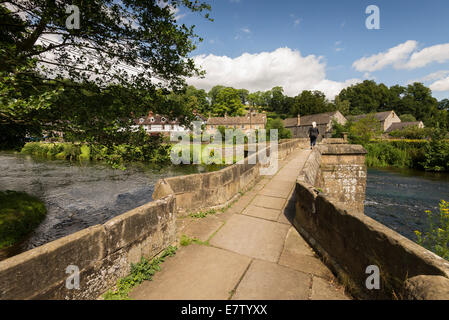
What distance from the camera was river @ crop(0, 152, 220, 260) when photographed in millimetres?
8203

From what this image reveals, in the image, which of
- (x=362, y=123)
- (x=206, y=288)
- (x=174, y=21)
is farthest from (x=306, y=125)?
(x=206, y=288)

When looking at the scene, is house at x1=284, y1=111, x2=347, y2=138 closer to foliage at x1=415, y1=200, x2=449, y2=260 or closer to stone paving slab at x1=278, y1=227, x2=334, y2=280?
foliage at x1=415, y1=200, x2=449, y2=260

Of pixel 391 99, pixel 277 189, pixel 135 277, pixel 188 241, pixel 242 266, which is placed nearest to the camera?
pixel 135 277

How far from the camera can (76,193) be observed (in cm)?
1312

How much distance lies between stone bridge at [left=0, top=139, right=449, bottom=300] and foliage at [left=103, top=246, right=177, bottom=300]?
0.07 metres

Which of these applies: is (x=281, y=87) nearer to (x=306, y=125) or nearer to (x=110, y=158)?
(x=306, y=125)

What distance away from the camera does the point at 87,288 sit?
2000 mm

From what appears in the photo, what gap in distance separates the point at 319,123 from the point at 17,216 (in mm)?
53154

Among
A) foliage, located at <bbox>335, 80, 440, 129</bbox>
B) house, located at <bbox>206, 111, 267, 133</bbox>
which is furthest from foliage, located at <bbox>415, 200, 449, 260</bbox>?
foliage, located at <bbox>335, 80, 440, 129</bbox>

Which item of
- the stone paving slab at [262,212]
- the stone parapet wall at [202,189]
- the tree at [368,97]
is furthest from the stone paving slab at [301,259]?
the tree at [368,97]

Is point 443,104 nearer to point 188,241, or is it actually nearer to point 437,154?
point 437,154

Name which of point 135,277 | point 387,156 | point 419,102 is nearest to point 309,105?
point 387,156

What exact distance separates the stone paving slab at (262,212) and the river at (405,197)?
8052mm

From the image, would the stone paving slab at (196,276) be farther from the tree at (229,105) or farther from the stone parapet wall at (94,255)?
the tree at (229,105)
